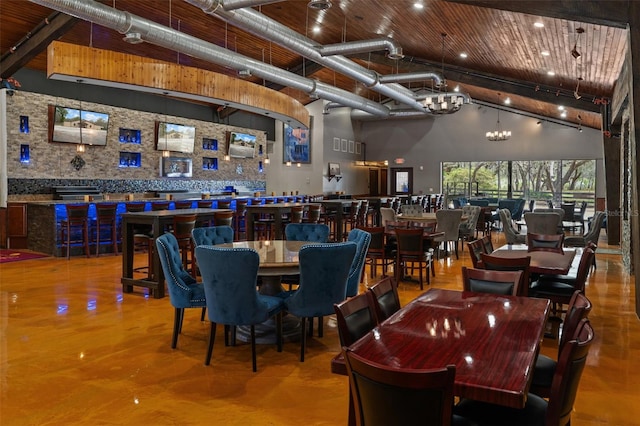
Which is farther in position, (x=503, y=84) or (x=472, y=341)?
(x=503, y=84)

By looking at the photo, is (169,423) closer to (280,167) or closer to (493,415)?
Result: (493,415)

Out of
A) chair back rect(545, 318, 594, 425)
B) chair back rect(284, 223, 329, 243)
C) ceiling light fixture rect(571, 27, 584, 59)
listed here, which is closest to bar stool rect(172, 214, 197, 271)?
chair back rect(284, 223, 329, 243)

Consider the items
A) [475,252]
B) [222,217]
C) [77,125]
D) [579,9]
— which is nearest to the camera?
[475,252]

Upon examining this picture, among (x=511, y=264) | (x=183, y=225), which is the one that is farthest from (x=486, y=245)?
(x=183, y=225)

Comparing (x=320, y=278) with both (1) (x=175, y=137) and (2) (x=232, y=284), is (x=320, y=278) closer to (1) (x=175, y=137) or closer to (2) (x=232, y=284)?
(2) (x=232, y=284)

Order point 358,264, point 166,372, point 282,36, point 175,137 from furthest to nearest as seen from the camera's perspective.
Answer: point 175,137, point 282,36, point 358,264, point 166,372

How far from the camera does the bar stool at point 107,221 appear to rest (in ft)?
29.7

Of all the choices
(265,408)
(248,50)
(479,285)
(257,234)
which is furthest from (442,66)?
(265,408)

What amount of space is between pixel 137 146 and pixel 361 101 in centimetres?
706

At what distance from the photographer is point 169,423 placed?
2859 millimetres

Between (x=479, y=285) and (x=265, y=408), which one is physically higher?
(x=479, y=285)

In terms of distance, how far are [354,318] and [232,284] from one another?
1562 millimetres

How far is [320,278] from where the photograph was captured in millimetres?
3836

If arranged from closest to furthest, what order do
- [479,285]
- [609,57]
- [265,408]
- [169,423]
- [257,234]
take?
[169,423] < [265,408] < [479,285] < [609,57] < [257,234]
